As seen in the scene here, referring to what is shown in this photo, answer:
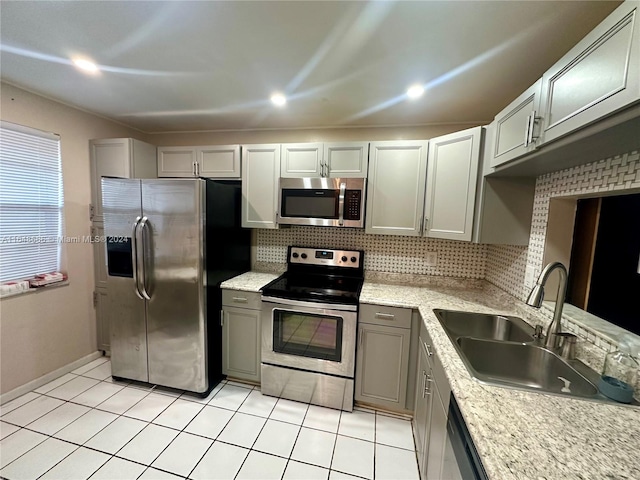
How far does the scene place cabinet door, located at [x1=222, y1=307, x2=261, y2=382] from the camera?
230 cm

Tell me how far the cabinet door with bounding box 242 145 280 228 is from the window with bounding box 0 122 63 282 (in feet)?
5.33

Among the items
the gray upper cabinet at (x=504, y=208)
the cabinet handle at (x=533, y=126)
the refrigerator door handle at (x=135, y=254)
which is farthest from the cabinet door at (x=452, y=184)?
the refrigerator door handle at (x=135, y=254)

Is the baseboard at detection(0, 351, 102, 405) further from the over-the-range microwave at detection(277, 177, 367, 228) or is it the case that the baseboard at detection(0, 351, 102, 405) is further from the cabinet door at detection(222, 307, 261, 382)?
the over-the-range microwave at detection(277, 177, 367, 228)

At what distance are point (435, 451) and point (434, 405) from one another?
197 millimetres

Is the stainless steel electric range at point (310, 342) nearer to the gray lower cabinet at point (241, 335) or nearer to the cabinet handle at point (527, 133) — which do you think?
the gray lower cabinet at point (241, 335)

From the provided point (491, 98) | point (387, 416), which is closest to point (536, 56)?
point (491, 98)

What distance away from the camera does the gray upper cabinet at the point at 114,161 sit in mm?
2510

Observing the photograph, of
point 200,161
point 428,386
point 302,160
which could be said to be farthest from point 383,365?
point 200,161

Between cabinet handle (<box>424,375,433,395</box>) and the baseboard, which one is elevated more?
cabinet handle (<box>424,375,433,395</box>)

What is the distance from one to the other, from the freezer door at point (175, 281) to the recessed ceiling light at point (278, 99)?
0.88 metres

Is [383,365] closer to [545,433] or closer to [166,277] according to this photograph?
[545,433]

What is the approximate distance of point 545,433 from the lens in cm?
80

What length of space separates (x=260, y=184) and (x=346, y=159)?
2.77 feet

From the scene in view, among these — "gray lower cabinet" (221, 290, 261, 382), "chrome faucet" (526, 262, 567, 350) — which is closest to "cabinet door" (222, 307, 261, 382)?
"gray lower cabinet" (221, 290, 261, 382)
